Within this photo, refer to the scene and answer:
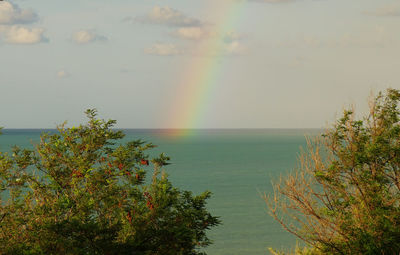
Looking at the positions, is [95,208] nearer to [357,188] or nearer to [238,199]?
[357,188]

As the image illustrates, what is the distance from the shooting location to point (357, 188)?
630 inches

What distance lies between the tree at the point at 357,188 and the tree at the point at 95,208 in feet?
10.7

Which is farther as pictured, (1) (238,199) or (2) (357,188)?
(1) (238,199)

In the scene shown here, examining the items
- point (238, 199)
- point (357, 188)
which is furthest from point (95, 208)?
point (238, 199)

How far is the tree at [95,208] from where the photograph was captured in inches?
465

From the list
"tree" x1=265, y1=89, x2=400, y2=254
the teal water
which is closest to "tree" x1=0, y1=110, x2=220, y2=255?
the teal water

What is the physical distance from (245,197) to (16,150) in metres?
60.3

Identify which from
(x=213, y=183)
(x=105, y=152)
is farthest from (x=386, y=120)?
(x=213, y=183)

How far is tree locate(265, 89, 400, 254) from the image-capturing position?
1450 cm

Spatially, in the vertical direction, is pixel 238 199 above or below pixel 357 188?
below

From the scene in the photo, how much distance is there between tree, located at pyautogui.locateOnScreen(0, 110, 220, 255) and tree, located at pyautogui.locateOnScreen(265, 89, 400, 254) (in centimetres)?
325

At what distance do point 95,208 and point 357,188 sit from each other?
8921 mm

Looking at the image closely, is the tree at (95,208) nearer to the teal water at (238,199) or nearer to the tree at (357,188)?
the teal water at (238,199)

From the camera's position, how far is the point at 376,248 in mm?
14117
